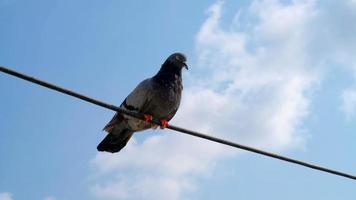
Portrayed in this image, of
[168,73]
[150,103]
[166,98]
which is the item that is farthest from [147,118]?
[168,73]

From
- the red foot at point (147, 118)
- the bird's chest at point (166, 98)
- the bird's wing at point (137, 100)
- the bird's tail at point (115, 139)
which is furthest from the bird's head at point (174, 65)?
the bird's tail at point (115, 139)

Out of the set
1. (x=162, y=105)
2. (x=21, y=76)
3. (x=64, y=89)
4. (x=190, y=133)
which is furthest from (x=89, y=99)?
(x=162, y=105)

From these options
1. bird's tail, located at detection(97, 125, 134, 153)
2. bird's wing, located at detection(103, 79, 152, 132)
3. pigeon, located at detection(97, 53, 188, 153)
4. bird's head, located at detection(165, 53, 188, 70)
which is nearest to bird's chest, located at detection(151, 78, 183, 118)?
pigeon, located at detection(97, 53, 188, 153)

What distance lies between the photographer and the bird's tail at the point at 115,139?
10.5 m

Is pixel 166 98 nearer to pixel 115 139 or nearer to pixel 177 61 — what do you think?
pixel 177 61

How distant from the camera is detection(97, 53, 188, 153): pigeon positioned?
32.7 ft

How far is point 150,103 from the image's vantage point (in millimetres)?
9953

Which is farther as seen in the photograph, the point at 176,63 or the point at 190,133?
the point at 176,63

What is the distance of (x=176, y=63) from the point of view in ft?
34.0

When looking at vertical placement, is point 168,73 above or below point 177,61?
below

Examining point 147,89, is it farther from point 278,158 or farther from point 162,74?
point 278,158

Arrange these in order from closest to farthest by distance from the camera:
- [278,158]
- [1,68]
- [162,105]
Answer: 1. [1,68]
2. [278,158]
3. [162,105]

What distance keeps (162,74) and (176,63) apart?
34cm

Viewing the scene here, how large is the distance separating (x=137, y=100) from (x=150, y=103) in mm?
284
